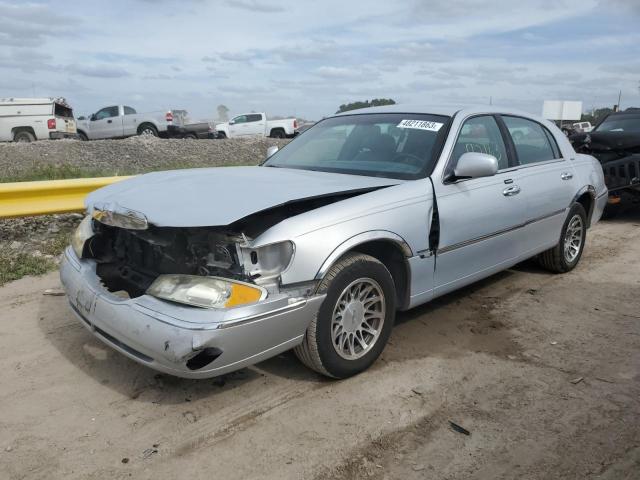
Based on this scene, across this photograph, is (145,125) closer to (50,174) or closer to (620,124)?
(50,174)

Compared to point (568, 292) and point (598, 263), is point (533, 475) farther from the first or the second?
point (598, 263)

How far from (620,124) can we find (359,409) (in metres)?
8.37

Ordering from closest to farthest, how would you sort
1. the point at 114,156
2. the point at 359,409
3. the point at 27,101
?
the point at 359,409, the point at 114,156, the point at 27,101

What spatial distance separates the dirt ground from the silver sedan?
1.12ft

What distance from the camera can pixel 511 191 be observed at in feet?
14.5

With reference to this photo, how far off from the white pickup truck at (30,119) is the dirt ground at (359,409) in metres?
17.9

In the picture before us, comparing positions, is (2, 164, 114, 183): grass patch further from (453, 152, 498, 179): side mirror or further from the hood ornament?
(453, 152, 498, 179): side mirror

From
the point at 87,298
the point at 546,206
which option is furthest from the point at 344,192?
the point at 546,206

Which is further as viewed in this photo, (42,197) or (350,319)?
(42,197)

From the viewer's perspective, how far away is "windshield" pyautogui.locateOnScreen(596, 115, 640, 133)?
29.3 feet

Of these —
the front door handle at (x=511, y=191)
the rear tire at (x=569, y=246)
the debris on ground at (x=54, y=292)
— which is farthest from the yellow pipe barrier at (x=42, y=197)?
the rear tire at (x=569, y=246)

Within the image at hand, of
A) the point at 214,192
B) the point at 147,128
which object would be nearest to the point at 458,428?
the point at 214,192

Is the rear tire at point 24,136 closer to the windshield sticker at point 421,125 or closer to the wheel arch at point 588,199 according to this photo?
the windshield sticker at point 421,125

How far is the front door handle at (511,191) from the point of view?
4345mm
